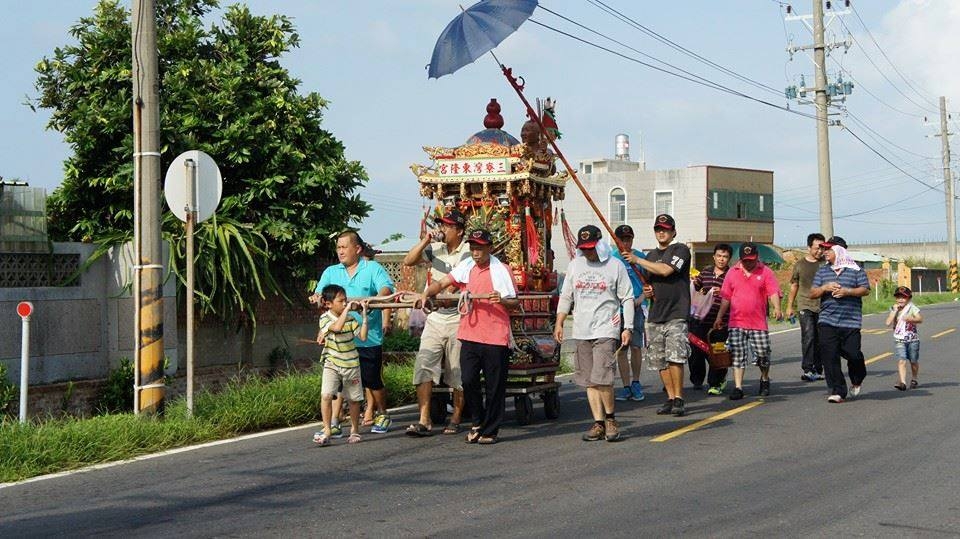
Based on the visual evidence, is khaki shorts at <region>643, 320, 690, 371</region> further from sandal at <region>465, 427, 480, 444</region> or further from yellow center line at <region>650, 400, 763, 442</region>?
sandal at <region>465, 427, 480, 444</region>

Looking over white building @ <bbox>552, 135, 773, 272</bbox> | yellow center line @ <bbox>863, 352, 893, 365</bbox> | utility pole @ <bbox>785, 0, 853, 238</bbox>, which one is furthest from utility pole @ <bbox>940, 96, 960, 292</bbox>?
yellow center line @ <bbox>863, 352, 893, 365</bbox>

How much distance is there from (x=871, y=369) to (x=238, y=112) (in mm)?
9885

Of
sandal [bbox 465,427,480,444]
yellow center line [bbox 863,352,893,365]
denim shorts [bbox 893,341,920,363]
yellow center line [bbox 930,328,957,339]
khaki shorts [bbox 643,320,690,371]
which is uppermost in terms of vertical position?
khaki shorts [bbox 643,320,690,371]

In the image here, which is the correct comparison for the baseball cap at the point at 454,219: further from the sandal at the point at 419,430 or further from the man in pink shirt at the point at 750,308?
the man in pink shirt at the point at 750,308

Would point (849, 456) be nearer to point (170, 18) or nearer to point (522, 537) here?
point (522, 537)

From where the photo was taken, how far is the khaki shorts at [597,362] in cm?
1045

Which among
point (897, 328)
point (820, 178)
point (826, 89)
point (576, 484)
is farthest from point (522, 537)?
point (826, 89)

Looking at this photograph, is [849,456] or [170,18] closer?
[849,456]

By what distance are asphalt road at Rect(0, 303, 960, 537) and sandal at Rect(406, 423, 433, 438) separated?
0.44 ft

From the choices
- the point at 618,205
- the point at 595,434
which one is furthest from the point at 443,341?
the point at 618,205

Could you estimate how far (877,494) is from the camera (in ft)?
26.4

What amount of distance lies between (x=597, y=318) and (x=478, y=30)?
3.03 metres

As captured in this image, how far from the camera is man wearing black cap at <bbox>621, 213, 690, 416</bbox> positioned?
12086 mm

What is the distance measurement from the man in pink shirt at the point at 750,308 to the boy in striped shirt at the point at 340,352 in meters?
5.28
